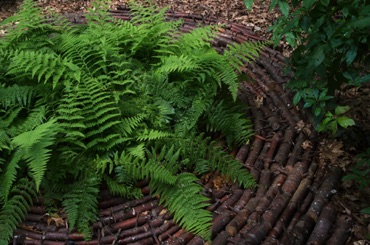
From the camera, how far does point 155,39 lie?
13.7 feet

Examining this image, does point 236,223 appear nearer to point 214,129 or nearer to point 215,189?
A: point 215,189

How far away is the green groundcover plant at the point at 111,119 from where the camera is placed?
3.05 meters

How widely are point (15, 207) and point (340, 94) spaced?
314cm

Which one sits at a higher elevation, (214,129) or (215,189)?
(214,129)

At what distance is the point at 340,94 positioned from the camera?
394cm

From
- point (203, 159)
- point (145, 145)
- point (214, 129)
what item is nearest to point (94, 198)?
point (145, 145)

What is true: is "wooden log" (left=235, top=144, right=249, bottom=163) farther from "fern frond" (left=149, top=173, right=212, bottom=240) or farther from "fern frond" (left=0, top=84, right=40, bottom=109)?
"fern frond" (left=0, top=84, right=40, bottom=109)

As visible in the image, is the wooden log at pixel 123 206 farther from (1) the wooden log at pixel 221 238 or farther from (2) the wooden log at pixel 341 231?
(2) the wooden log at pixel 341 231

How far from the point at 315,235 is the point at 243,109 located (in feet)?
4.75

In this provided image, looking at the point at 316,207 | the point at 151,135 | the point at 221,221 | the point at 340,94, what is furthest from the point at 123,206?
the point at 340,94

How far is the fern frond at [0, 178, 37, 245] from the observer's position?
2.86m

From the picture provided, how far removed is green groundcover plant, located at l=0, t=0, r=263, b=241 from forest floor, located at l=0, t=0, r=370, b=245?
0.77 m

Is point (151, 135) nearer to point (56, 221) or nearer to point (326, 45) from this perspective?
point (56, 221)

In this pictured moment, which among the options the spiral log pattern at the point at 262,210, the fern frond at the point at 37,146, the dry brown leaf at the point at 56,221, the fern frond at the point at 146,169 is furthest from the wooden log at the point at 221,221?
the fern frond at the point at 37,146
